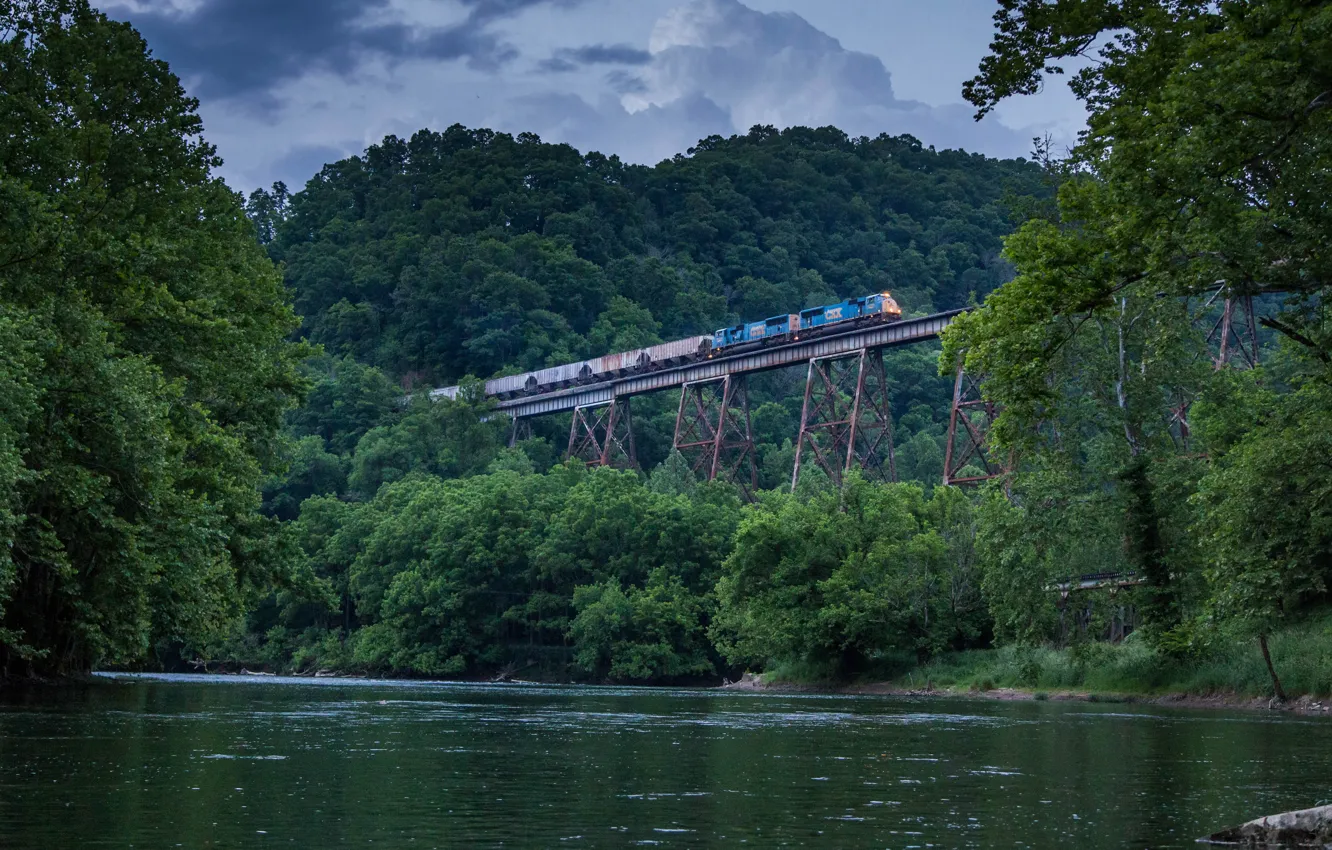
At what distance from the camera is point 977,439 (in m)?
54.4

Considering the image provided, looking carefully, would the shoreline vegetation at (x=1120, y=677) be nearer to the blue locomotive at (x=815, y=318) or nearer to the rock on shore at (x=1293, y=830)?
the blue locomotive at (x=815, y=318)

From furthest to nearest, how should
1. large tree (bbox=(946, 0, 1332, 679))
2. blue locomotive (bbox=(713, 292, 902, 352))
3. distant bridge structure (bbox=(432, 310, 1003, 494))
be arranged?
blue locomotive (bbox=(713, 292, 902, 352)) < distant bridge structure (bbox=(432, 310, 1003, 494)) < large tree (bbox=(946, 0, 1332, 679))

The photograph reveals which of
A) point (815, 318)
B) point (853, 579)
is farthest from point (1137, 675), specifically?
point (815, 318)

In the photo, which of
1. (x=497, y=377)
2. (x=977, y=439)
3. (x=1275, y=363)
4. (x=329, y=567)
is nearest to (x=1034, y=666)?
(x=1275, y=363)

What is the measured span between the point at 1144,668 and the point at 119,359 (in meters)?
25.3

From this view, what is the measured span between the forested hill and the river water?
286 feet

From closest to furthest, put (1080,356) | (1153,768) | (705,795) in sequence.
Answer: (705,795) < (1153,768) < (1080,356)

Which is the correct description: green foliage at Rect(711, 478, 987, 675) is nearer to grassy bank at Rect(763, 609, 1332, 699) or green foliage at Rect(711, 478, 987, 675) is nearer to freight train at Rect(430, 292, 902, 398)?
grassy bank at Rect(763, 609, 1332, 699)

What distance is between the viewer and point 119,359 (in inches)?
931

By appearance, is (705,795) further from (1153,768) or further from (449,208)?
(449,208)

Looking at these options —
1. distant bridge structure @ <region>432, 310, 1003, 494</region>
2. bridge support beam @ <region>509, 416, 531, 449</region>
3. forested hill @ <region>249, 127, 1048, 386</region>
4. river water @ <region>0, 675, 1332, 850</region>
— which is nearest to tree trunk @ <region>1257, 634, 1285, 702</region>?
river water @ <region>0, 675, 1332, 850</region>

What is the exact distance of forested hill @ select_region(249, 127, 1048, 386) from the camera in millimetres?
115812

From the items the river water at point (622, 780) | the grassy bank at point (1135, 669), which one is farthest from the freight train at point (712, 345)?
the river water at point (622, 780)

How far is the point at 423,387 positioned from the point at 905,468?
35.8 meters
